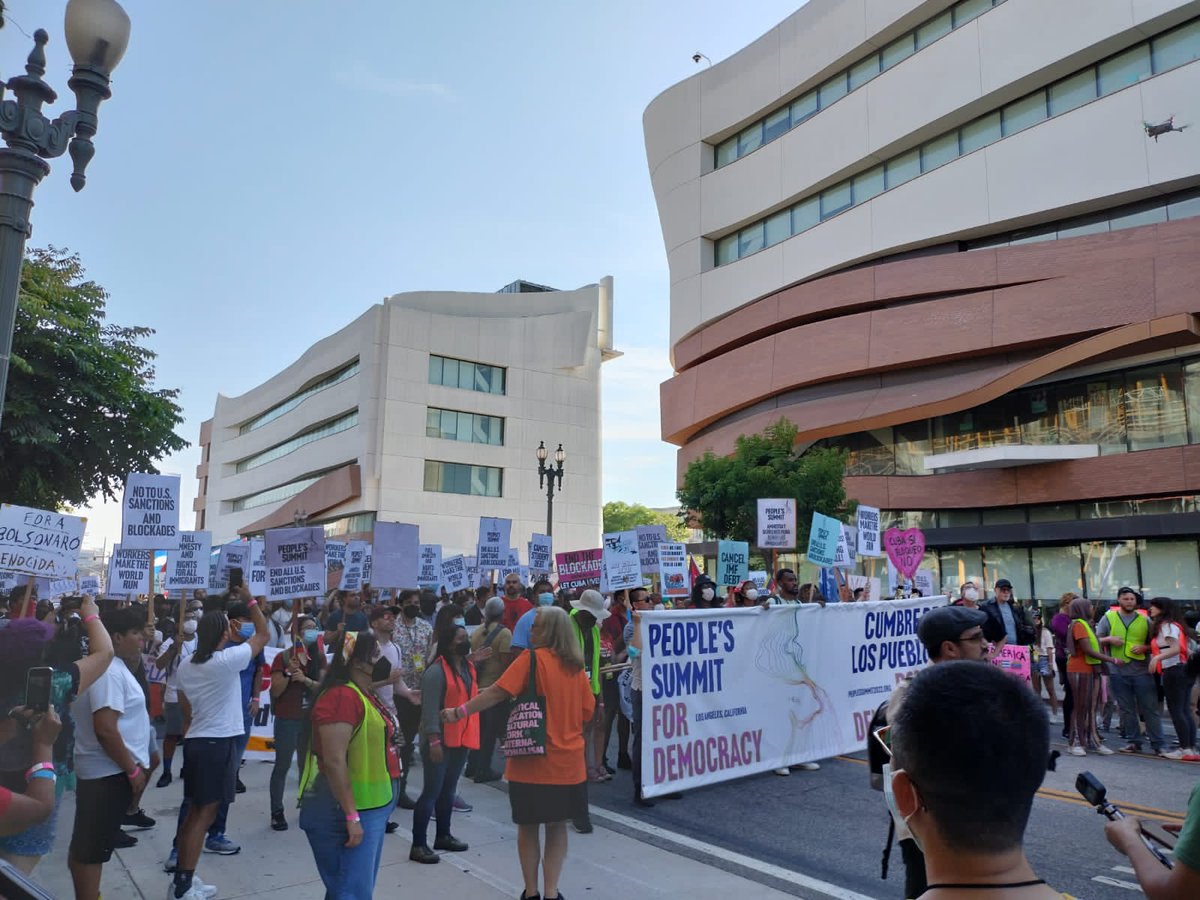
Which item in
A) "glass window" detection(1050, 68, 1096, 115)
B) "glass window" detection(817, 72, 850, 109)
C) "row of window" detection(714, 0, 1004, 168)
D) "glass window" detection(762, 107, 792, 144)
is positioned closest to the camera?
"glass window" detection(1050, 68, 1096, 115)

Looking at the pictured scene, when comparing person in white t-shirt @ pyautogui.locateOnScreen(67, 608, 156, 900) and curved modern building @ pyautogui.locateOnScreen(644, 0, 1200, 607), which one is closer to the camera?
person in white t-shirt @ pyautogui.locateOnScreen(67, 608, 156, 900)

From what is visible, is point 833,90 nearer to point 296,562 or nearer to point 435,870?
point 296,562

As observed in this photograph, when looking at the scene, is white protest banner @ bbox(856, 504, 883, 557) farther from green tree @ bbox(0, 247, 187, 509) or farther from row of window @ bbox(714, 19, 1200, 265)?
row of window @ bbox(714, 19, 1200, 265)

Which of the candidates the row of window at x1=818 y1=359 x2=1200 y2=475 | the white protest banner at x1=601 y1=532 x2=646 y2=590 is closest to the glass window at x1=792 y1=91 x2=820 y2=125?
the row of window at x1=818 y1=359 x2=1200 y2=475

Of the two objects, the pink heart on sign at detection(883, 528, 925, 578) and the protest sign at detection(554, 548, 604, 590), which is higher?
the pink heart on sign at detection(883, 528, 925, 578)

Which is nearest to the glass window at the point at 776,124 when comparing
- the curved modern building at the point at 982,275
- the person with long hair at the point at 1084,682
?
the curved modern building at the point at 982,275

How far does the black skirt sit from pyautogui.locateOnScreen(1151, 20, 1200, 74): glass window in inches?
1244

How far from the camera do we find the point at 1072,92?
29.9 meters

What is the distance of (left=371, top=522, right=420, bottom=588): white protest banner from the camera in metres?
11.6

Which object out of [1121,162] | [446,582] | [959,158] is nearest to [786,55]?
[959,158]

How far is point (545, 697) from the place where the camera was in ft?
16.9

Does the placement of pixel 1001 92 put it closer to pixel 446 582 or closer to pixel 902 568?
pixel 902 568

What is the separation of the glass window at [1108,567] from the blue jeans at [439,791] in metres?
27.5

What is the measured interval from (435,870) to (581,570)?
9235 mm
